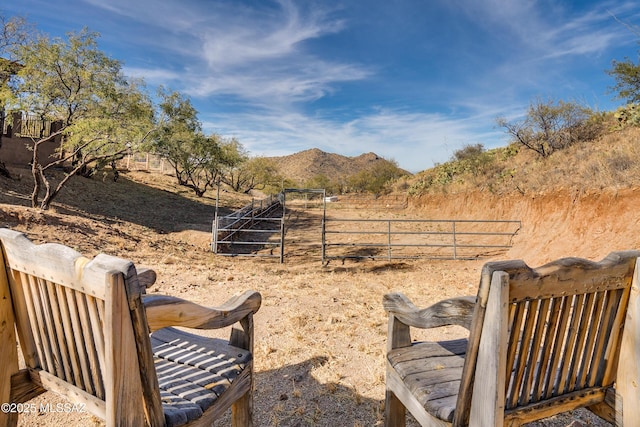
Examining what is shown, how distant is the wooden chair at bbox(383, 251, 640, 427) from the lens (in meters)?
1.13

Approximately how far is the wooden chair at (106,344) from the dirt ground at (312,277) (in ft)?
2.72


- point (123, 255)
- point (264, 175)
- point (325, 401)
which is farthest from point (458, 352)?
point (264, 175)

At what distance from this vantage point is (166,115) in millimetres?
20500

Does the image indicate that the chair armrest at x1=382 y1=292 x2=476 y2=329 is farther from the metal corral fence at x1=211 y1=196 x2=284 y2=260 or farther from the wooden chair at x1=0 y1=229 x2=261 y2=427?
the metal corral fence at x1=211 y1=196 x2=284 y2=260

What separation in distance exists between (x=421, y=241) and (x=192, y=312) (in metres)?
12.5

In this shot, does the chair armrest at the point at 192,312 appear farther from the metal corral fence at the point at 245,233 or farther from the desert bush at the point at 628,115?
the desert bush at the point at 628,115

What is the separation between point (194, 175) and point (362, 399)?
2474cm

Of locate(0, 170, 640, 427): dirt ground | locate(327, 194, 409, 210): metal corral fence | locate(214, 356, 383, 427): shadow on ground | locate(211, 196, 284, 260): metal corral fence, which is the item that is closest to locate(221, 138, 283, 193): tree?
locate(327, 194, 409, 210): metal corral fence

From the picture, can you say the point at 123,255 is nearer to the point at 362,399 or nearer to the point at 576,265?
the point at 362,399

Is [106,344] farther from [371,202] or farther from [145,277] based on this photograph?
[371,202]

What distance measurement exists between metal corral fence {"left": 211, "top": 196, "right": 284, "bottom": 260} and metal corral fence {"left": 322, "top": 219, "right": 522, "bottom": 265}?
1.89m

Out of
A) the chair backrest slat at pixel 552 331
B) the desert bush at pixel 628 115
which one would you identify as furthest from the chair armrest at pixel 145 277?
the desert bush at pixel 628 115

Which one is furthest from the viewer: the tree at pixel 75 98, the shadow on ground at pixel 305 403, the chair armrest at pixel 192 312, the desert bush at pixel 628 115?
the desert bush at pixel 628 115

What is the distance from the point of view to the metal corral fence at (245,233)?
10.1 metres
